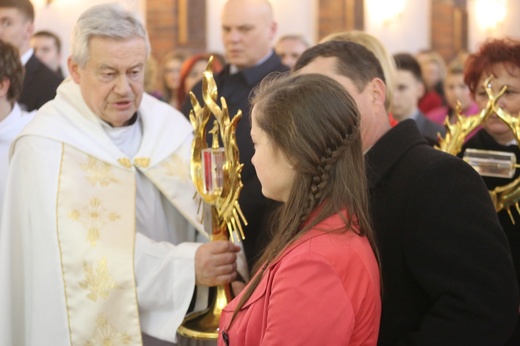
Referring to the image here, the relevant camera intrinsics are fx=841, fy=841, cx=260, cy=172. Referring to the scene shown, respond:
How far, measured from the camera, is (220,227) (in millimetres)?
2873

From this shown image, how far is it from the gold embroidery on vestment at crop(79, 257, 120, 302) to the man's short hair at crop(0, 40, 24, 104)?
108 centimetres

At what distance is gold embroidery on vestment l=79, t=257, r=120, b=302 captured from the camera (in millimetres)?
3047

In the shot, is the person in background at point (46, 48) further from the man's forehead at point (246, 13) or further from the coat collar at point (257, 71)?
the coat collar at point (257, 71)

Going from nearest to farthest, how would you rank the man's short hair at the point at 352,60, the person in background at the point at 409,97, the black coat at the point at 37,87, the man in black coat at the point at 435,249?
the man in black coat at the point at 435,249, the man's short hair at the point at 352,60, the black coat at the point at 37,87, the person in background at the point at 409,97

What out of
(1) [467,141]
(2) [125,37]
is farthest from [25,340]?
(1) [467,141]

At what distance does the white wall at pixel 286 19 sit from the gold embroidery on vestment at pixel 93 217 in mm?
8051

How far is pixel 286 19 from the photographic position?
11867mm

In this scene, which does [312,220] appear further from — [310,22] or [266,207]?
[310,22]

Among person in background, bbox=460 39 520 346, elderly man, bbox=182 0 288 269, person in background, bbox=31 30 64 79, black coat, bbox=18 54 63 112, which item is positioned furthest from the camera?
person in background, bbox=31 30 64 79

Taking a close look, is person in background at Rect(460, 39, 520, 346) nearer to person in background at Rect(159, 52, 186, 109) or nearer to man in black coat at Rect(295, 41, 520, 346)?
man in black coat at Rect(295, 41, 520, 346)

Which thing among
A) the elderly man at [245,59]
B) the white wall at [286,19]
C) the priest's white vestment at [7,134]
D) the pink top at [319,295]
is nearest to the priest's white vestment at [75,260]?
the priest's white vestment at [7,134]

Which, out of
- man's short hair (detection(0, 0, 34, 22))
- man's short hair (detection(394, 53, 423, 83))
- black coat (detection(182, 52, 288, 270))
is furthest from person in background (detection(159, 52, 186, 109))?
black coat (detection(182, 52, 288, 270))

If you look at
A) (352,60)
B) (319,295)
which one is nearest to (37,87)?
(352,60)

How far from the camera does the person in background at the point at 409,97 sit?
553 centimetres
